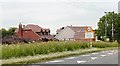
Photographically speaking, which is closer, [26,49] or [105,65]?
[105,65]

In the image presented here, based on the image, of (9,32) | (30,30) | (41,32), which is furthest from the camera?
(9,32)

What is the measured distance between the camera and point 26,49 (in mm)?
24656

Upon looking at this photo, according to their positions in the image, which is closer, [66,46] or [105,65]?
[105,65]

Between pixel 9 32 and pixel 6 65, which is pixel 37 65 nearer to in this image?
pixel 6 65

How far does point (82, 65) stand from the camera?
16.7 m

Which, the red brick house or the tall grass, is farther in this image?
the red brick house

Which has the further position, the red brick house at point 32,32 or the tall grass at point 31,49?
the red brick house at point 32,32

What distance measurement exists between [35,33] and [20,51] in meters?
78.4

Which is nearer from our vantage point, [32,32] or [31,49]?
[31,49]

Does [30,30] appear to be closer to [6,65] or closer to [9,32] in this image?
[9,32]

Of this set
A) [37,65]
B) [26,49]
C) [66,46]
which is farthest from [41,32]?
[37,65]

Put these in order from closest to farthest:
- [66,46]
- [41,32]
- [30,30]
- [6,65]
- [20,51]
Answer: [6,65]
[20,51]
[66,46]
[30,30]
[41,32]

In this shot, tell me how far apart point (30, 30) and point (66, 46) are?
67.9 meters

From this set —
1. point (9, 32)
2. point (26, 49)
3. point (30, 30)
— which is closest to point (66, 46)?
point (26, 49)
